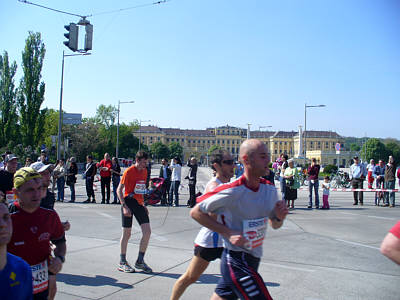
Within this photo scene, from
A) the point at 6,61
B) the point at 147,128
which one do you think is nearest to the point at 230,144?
the point at 147,128

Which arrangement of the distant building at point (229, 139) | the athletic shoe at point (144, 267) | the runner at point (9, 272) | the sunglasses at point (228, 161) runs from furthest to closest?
the distant building at point (229, 139), the athletic shoe at point (144, 267), the sunglasses at point (228, 161), the runner at point (9, 272)

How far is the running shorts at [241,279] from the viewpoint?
2.69m

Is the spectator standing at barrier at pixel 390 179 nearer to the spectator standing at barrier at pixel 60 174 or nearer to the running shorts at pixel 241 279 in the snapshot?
the spectator standing at barrier at pixel 60 174

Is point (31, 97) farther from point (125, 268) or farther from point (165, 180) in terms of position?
point (125, 268)

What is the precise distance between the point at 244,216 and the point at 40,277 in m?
1.57

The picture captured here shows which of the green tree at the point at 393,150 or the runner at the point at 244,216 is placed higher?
the green tree at the point at 393,150

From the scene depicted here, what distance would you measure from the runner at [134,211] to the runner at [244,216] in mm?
2946

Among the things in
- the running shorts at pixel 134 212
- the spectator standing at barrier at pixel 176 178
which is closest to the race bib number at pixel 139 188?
the running shorts at pixel 134 212

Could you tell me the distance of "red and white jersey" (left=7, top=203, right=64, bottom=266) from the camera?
2639mm

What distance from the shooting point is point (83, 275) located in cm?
545

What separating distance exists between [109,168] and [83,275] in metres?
9.66

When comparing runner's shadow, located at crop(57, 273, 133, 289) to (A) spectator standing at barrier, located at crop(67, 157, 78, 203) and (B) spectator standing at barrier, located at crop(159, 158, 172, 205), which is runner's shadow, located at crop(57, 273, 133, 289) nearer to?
(B) spectator standing at barrier, located at crop(159, 158, 172, 205)

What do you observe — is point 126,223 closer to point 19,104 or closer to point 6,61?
point 19,104

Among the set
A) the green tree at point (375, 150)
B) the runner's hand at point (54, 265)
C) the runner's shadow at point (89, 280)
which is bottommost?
the runner's shadow at point (89, 280)
